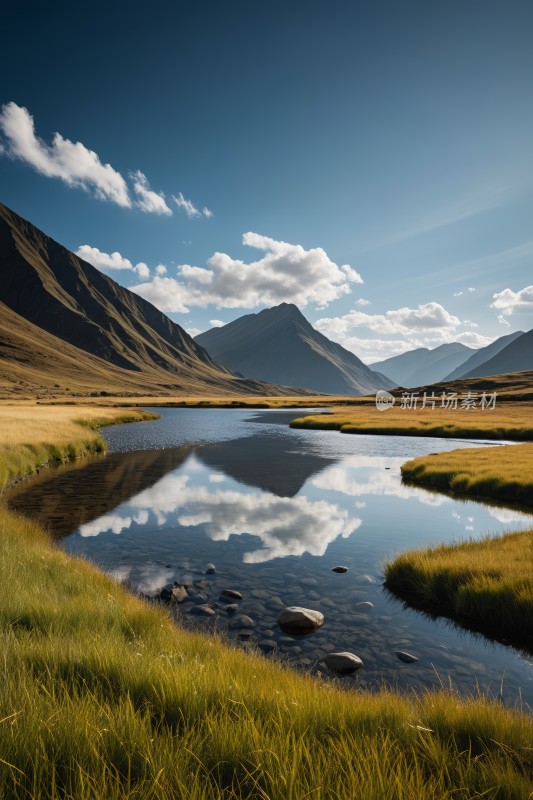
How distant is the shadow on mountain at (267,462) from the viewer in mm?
29634

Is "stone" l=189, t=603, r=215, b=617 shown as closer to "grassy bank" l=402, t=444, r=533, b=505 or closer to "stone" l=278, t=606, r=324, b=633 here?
"stone" l=278, t=606, r=324, b=633

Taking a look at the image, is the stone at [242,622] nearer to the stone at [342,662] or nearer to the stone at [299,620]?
the stone at [299,620]

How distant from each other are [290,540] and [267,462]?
21.5 meters

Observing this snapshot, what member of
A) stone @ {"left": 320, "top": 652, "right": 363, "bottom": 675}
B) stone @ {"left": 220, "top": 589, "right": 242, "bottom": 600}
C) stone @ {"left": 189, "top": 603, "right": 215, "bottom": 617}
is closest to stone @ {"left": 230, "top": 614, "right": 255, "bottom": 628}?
stone @ {"left": 189, "top": 603, "right": 215, "bottom": 617}

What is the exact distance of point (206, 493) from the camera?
84.5 feet

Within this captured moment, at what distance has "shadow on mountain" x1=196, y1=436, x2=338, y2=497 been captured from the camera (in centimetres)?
2963

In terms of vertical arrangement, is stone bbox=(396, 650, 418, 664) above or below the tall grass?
below

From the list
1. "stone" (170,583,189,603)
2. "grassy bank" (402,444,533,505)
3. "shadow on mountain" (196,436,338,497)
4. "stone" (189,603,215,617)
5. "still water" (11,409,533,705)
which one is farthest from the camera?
"shadow on mountain" (196,436,338,497)

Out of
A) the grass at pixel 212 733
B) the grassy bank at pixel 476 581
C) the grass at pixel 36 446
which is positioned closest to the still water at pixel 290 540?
the grassy bank at pixel 476 581

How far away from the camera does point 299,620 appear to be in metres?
9.89

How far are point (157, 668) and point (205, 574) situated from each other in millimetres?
8377

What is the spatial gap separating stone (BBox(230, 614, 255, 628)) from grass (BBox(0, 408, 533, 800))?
3.21 metres

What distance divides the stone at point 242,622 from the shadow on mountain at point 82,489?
9776mm

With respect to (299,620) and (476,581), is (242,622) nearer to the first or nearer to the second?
(299,620)
